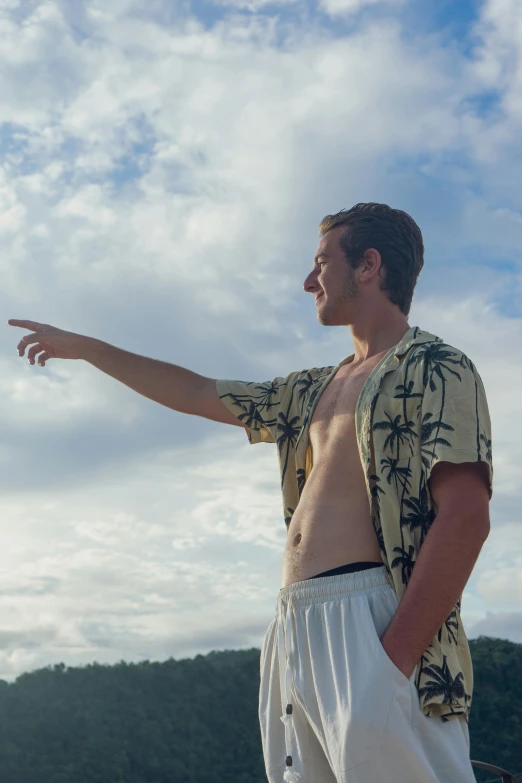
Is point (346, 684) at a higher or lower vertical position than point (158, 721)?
lower

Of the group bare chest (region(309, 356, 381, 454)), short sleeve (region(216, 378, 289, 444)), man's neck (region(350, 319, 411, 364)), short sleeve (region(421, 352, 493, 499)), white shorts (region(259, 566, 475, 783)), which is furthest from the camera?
short sleeve (region(216, 378, 289, 444))

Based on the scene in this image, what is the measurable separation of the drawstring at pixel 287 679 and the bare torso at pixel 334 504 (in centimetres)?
12

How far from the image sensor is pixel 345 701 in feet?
7.13

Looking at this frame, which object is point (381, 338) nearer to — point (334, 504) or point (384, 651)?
point (334, 504)

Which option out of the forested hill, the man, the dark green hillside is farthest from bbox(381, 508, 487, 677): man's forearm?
the dark green hillside

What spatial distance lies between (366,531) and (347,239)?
981 millimetres

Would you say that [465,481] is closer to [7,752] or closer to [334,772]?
[334,772]

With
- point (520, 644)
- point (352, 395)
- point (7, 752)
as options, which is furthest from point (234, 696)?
point (352, 395)

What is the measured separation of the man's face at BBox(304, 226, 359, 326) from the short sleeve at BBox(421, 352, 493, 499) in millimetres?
501

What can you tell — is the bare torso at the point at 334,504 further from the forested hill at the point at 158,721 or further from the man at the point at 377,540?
the forested hill at the point at 158,721

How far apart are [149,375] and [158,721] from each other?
8149mm

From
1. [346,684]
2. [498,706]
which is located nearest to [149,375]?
[346,684]

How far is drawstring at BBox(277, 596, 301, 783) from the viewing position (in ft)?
7.68

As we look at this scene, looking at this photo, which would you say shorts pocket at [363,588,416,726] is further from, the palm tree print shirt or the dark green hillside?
the dark green hillside
